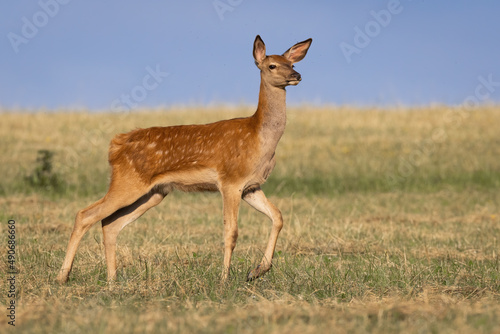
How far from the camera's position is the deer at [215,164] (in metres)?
7.09

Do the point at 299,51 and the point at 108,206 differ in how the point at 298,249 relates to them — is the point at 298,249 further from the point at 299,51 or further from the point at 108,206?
the point at 108,206

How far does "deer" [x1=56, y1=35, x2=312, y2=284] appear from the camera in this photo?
7.09 m

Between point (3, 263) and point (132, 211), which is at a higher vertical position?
point (132, 211)

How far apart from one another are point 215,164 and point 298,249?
223 centimetres

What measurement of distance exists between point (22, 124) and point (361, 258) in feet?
69.9

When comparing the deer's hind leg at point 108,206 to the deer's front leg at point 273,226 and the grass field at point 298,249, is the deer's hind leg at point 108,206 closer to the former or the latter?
the grass field at point 298,249

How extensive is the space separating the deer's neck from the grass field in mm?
1348

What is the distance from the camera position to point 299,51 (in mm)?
7703

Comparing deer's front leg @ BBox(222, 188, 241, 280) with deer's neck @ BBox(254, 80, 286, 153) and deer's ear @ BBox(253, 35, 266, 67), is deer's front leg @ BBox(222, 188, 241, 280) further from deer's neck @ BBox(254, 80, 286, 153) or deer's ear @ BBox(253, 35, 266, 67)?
deer's ear @ BBox(253, 35, 266, 67)

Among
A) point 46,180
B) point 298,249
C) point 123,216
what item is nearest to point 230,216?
point 123,216

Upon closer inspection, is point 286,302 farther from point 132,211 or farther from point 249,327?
point 132,211

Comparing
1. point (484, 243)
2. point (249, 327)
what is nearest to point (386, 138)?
point (484, 243)

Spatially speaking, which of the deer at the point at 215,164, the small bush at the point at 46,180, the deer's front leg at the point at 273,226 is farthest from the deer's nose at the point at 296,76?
the small bush at the point at 46,180

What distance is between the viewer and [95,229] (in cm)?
1070
